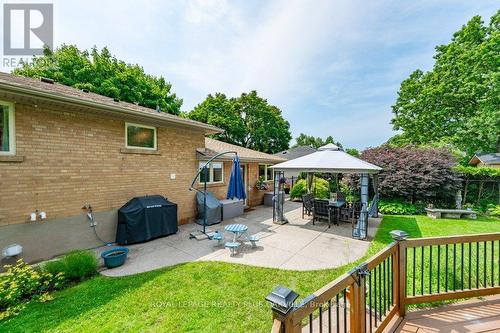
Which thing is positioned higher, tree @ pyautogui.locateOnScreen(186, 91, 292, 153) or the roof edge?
tree @ pyautogui.locateOnScreen(186, 91, 292, 153)

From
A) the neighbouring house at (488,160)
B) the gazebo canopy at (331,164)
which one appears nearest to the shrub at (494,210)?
Result: the gazebo canopy at (331,164)

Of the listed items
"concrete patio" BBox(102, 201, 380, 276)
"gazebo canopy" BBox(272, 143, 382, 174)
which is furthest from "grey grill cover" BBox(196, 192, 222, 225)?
"gazebo canopy" BBox(272, 143, 382, 174)

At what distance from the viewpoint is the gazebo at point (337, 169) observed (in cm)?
736

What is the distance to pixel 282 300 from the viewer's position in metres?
1.57

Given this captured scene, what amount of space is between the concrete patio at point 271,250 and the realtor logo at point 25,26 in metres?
7.90

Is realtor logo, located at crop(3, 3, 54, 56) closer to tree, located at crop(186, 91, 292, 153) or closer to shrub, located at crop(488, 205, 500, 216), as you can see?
shrub, located at crop(488, 205, 500, 216)

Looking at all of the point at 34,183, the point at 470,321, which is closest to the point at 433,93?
the point at 470,321

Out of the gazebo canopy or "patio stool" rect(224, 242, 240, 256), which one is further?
the gazebo canopy

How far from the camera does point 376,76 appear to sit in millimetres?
11586

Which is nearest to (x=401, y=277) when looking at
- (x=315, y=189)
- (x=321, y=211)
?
(x=321, y=211)

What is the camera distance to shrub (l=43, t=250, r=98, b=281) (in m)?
4.52

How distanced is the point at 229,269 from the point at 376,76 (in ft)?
41.4

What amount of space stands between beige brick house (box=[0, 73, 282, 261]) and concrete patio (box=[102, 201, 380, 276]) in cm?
186

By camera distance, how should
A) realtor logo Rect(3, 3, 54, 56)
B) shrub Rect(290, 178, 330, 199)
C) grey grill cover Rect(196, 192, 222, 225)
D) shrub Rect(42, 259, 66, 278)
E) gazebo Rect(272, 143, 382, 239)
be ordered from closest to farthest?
1. shrub Rect(42, 259, 66, 278)
2. realtor logo Rect(3, 3, 54, 56)
3. gazebo Rect(272, 143, 382, 239)
4. grey grill cover Rect(196, 192, 222, 225)
5. shrub Rect(290, 178, 330, 199)
